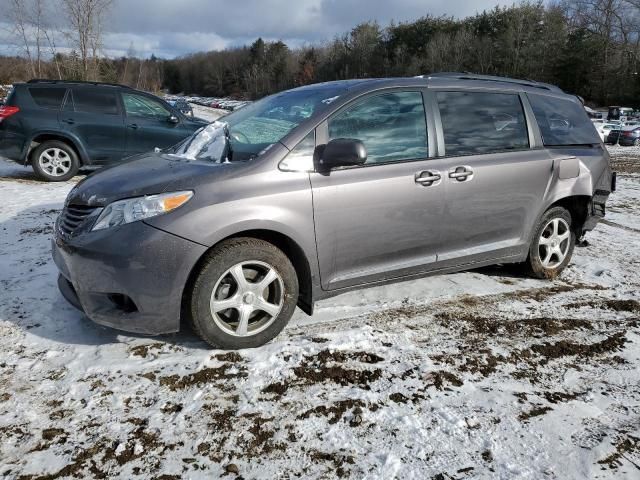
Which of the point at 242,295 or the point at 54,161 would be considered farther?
the point at 54,161

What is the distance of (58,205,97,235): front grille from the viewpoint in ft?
9.61

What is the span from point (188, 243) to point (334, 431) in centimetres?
130

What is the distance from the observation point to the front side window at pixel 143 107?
869 cm

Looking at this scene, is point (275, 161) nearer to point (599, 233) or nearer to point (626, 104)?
point (599, 233)

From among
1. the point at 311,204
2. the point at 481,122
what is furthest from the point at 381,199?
the point at 481,122

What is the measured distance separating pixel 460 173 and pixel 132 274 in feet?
7.85

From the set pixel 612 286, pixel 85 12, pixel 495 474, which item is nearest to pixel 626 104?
pixel 85 12

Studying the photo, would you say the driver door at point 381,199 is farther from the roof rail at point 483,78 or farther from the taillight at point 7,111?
the taillight at point 7,111

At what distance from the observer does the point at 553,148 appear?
416 cm

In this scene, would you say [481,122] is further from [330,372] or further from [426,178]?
[330,372]

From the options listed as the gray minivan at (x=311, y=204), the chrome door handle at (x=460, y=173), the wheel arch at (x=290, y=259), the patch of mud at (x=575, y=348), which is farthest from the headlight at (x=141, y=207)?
the patch of mud at (x=575, y=348)

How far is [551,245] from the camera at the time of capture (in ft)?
14.3

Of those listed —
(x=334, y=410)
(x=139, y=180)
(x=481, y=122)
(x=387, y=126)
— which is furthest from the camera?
(x=481, y=122)

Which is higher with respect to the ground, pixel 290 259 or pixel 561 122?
pixel 561 122
